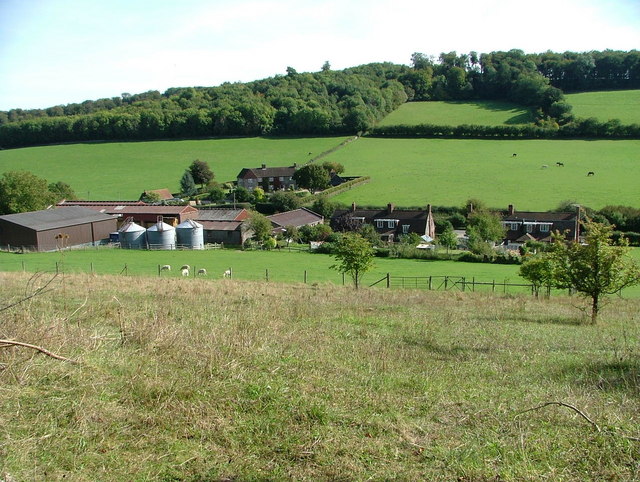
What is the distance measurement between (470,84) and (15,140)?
99.2 meters

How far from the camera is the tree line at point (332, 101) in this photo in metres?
108

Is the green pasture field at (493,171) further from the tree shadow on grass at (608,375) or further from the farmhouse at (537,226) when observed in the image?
the tree shadow on grass at (608,375)

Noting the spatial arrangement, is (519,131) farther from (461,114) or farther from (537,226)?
(537,226)

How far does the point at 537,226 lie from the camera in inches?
2219

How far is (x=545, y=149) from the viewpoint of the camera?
89125 mm

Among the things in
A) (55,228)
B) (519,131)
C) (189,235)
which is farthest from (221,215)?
(519,131)

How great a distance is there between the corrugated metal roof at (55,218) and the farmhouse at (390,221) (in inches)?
995

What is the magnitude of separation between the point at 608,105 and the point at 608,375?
108705 millimetres

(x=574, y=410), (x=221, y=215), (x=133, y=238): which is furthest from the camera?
(x=221, y=215)

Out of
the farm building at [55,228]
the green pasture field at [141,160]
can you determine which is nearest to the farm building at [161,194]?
the green pasture field at [141,160]

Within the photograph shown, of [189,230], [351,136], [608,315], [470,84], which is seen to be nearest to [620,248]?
[608,315]

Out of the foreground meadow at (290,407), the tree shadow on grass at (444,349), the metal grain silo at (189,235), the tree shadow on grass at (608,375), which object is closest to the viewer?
the foreground meadow at (290,407)

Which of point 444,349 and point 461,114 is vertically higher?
point 461,114

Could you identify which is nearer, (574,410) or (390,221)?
(574,410)
